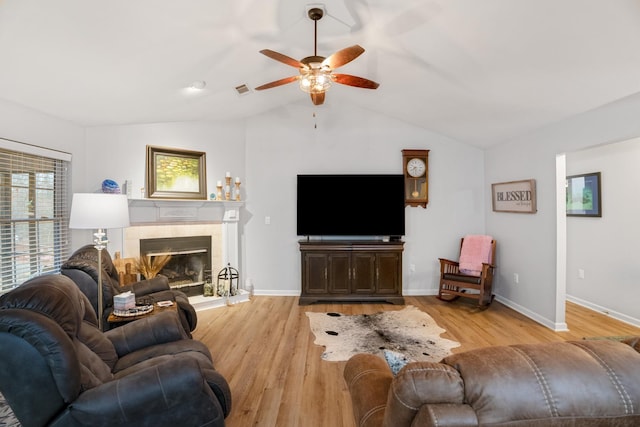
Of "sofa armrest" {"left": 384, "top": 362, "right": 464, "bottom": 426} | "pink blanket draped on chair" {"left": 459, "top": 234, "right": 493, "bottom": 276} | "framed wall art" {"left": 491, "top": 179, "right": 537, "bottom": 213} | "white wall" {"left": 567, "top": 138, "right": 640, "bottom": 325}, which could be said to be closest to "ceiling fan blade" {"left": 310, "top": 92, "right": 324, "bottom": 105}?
"sofa armrest" {"left": 384, "top": 362, "right": 464, "bottom": 426}

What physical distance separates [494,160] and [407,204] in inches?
56.5

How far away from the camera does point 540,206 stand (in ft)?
13.3

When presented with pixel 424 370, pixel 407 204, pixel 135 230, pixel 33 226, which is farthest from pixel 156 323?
pixel 407 204

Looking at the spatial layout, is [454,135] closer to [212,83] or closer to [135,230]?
[212,83]

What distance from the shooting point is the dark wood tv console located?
15.6 ft

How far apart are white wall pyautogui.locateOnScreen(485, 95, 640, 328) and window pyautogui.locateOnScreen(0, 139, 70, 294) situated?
533cm

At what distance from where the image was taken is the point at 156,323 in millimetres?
2316

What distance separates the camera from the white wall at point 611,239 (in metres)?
3.91

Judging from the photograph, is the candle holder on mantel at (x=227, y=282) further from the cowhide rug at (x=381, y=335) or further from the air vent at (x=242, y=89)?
the air vent at (x=242, y=89)

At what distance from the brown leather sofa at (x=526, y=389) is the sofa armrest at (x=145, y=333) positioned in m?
1.90

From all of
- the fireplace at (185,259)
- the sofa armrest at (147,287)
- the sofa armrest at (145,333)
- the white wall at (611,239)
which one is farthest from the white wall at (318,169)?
the sofa armrest at (145,333)

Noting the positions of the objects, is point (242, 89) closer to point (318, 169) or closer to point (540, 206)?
point (318, 169)

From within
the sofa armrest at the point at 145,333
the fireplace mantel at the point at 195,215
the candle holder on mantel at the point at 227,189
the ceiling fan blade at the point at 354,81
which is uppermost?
the ceiling fan blade at the point at 354,81

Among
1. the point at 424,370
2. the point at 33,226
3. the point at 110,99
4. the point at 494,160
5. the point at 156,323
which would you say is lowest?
the point at 156,323
